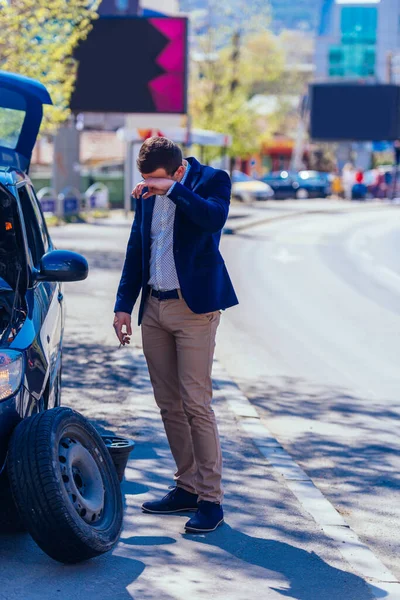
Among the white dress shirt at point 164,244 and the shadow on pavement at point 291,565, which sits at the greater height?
the white dress shirt at point 164,244

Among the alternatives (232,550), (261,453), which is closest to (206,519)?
(232,550)

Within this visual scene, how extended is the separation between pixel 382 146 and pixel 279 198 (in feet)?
89.7

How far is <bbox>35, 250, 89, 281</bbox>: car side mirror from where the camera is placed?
551 cm

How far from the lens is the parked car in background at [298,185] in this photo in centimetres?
5950

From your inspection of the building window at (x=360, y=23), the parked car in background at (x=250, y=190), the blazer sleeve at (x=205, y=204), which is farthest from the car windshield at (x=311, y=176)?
the blazer sleeve at (x=205, y=204)

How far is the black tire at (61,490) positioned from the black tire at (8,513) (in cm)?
28

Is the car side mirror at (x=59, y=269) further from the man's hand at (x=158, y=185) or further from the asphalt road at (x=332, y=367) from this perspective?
Result: the asphalt road at (x=332, y=367)

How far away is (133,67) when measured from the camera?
33344 mm

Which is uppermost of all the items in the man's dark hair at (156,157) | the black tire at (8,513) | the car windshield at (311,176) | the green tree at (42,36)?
the green tree at (42,36)

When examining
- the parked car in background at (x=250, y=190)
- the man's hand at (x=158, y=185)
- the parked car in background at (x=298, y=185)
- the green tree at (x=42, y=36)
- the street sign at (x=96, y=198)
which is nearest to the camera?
the man's hand at (x=158, y=185)

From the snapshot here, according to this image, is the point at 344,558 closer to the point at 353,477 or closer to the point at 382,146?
the point at 353,477

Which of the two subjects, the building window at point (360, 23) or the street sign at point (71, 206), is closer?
the street sign at point (71, 206)

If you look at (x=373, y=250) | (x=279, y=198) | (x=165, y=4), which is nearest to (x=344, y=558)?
(x=373, y=250)

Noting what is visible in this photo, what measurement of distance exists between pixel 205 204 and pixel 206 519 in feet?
4.73
